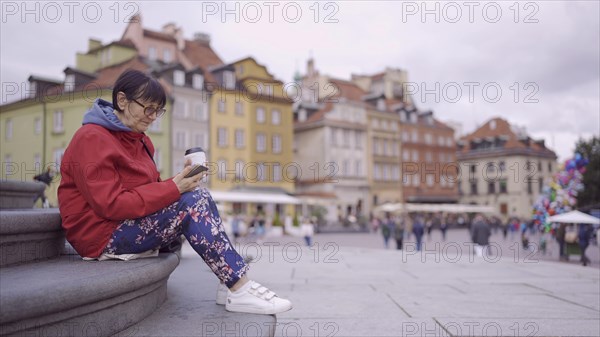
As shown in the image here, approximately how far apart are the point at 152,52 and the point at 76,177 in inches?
1758

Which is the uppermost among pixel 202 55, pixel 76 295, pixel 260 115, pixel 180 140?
pixel 202 55

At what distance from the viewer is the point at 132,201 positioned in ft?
9.29

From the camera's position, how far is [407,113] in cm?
6297

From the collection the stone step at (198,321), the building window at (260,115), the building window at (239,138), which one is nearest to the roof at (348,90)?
the building window at (260,115)

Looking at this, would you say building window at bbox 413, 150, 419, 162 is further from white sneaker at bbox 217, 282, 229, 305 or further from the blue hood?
the blue hood

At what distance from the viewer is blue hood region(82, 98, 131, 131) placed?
9.87 feet

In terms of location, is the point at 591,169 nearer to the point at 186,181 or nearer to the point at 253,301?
the point at 253,301

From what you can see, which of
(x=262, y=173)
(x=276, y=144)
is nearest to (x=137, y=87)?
(x=276, y=144)

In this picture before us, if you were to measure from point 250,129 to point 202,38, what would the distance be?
1144 cm

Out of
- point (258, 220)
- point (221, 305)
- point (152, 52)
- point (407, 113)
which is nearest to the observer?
point (221, 305)

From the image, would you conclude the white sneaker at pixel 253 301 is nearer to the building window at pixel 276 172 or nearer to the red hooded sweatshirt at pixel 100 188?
the red hooded sweatshirt at pixel 100 188

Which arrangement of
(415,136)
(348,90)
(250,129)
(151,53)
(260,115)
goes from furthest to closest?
(415,136) < (348,90) < (260,115) < (250,129) < (151,53)

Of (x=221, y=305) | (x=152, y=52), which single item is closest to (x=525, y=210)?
(x=152, y=52)

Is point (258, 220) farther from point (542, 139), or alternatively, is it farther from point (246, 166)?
point (542, 139)
